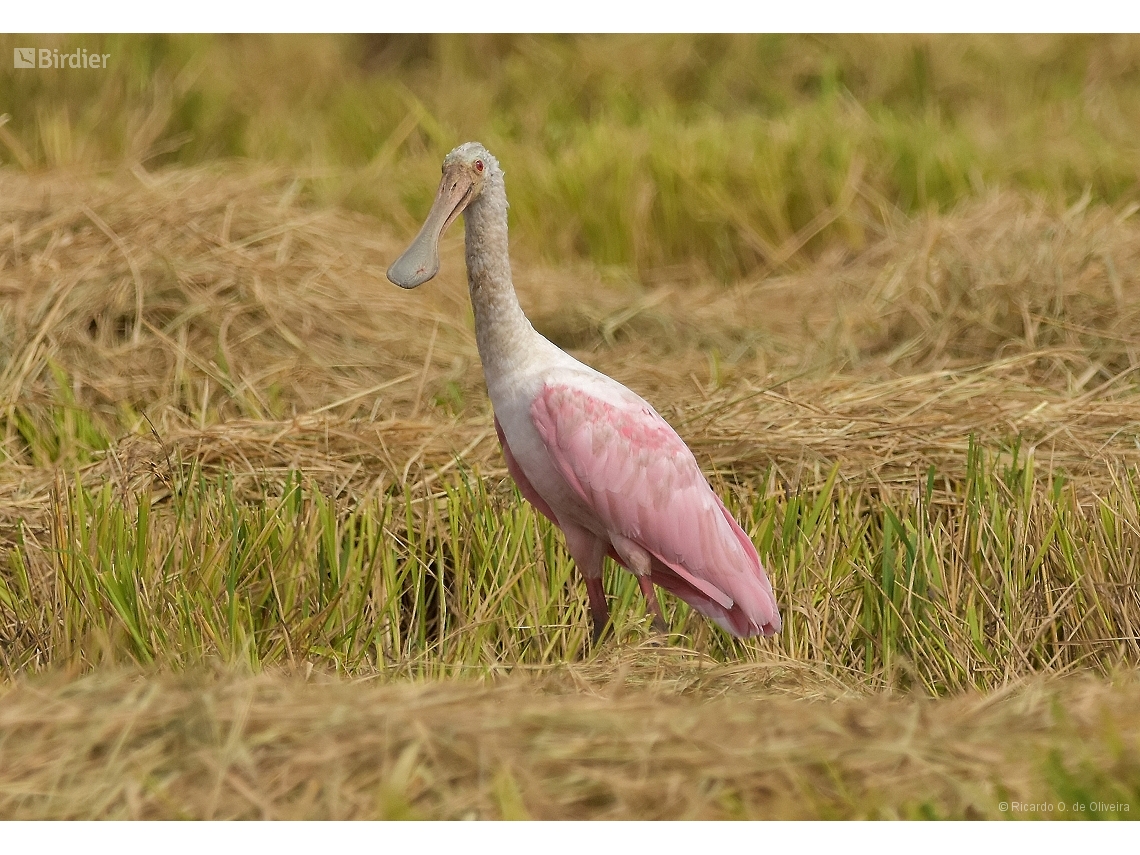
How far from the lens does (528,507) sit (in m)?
4.06

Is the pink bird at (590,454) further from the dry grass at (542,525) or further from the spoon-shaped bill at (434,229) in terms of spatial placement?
the dry grass at (542,525)

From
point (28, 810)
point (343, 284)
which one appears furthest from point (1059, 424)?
point (28, 810)

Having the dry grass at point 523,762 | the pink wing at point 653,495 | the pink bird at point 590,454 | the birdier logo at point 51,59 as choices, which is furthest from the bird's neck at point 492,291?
the birdier logo at point 51,59

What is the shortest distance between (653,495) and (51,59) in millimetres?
5349

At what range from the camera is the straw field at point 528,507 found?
2.85 m

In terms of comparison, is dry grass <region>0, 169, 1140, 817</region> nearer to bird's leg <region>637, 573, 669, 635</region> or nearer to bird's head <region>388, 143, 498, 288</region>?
bird's leg <region>637, 573, 669, 635</region>

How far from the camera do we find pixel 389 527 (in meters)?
4.23

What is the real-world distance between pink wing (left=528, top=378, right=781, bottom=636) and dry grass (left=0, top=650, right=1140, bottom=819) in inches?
27.7

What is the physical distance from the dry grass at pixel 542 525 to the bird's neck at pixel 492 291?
0.55m

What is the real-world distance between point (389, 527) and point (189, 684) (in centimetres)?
130

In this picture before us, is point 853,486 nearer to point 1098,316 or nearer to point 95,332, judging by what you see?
point 1098,316

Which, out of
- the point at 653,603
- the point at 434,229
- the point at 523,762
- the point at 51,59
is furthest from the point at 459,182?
the point at 51,59

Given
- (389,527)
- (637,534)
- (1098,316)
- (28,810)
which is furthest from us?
(1098,316)

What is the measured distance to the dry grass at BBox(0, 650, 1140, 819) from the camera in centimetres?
280
